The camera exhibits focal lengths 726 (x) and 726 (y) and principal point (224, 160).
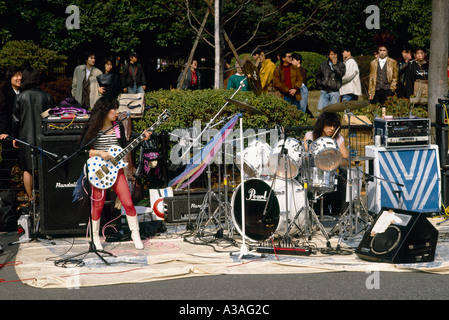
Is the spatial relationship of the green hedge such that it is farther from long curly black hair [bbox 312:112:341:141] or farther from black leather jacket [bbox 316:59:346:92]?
black leather jacket [bbox 316:59:346:92]

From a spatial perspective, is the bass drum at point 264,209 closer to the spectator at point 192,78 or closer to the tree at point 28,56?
the spectator at point 192,78

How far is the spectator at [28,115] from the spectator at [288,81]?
5.52 meters

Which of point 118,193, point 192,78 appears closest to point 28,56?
point 192,78

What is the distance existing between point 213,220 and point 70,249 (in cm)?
212

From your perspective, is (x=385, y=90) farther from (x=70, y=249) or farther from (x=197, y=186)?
(x=70, y=249)

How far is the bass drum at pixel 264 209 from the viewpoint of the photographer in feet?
31.4

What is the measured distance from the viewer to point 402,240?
837 centimetres

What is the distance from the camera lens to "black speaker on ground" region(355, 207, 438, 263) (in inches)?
330

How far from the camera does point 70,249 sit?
966cm

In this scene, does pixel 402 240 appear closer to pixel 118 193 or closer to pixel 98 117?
pixel 118 193

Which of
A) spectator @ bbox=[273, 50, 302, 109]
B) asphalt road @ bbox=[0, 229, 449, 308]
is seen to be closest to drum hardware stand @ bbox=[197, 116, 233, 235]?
asphalt road @ bbox=[0, 229, 449, 308]

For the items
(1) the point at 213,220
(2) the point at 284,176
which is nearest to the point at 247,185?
(2) the point at 284,176

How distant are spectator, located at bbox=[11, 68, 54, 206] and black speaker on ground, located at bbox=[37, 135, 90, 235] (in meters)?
0.95

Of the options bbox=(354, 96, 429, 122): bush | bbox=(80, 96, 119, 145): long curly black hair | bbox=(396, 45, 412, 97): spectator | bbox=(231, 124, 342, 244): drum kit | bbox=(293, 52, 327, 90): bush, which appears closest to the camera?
bbox=(80, 96, 119, 145): long curly black hair
